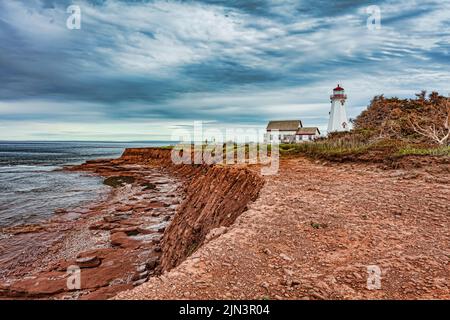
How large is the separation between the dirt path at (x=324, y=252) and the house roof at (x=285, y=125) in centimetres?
4275

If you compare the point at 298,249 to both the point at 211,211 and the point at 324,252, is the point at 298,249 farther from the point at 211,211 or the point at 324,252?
the point at 211,211

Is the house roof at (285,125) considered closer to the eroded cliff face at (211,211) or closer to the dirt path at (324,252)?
the eroded cliff face at (211,211)

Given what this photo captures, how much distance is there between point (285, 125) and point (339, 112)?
12.6 metres

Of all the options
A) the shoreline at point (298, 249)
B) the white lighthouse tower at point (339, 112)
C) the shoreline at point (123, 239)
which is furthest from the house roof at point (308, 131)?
the shoreline at point (298, 249)

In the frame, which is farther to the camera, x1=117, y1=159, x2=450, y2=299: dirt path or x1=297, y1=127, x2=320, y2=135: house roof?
x1=297, y1=127, x2=320, y2=135: house roof

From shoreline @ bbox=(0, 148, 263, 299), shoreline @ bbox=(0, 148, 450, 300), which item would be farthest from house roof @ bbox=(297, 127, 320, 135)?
shoreline @ bbox=(0, 148, 450, 300)

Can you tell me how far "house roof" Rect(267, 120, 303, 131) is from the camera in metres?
50.1

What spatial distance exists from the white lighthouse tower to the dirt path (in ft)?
109

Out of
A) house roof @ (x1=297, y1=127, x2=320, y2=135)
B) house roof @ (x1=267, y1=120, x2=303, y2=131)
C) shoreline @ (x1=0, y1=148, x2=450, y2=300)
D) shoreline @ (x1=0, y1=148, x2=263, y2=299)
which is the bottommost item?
shoreline @ (x1=0, y1=148, x2=263, y2=299)

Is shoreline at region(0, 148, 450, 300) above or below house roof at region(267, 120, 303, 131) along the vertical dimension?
below

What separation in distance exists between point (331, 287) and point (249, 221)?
2.73 m

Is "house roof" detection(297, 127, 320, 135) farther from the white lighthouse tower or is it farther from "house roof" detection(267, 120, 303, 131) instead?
the white lighthouse tower

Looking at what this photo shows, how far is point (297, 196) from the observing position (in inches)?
331

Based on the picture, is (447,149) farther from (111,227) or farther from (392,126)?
(111,227)
